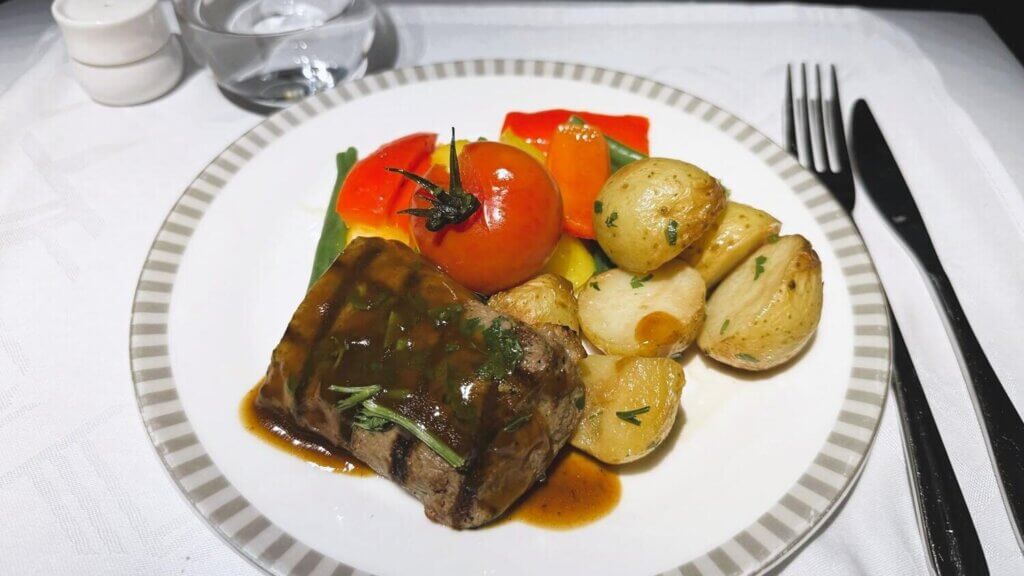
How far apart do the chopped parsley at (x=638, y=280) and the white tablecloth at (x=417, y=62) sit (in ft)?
2.92

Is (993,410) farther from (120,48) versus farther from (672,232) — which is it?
(120,48)

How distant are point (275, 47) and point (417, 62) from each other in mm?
735

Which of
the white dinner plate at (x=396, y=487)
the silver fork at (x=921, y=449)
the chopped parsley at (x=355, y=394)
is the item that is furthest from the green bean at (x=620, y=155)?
the chopped parsley at (x=355, y=394)

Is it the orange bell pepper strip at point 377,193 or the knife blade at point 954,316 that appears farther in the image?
the orange bell pepper strip at point 377,193

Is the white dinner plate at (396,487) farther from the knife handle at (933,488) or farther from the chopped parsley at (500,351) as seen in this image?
the chopped parsley at (500,351)

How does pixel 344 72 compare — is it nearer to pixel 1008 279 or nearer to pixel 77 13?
pixel 77 13

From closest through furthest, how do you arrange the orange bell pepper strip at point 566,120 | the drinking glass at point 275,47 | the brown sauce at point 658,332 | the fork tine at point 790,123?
the brown sauce at point 658,332 < the orange bell pepper strip at point 566,120 < the fork tine at point 790,123 < the drinking glass at point 275,47

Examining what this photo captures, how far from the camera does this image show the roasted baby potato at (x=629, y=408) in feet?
6.83

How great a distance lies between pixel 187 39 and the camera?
11.2ft

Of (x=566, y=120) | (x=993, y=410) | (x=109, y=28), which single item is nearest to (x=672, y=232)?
(x=566, y=120)

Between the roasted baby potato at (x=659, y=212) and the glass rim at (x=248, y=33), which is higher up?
the roasted baby potato at (x=659, y=212)

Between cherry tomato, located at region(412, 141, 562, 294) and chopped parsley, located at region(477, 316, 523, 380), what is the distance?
0.39 metres

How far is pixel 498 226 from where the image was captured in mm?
2352

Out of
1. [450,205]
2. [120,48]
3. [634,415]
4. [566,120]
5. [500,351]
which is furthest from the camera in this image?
[120,48]
